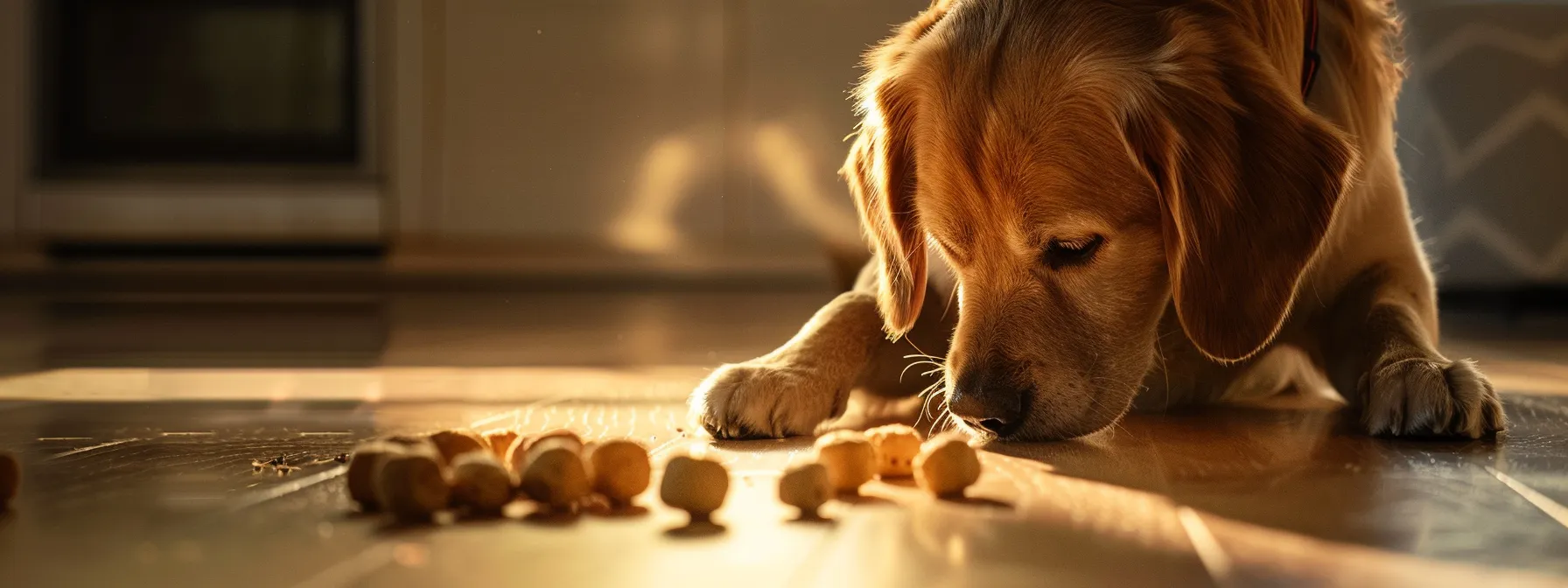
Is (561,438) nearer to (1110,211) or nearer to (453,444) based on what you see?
(453,444)

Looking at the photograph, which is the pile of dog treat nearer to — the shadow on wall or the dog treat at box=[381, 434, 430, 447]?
the dog treat at box=[381, 434, 430, 447]

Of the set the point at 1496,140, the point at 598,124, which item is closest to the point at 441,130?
the point at 598,124

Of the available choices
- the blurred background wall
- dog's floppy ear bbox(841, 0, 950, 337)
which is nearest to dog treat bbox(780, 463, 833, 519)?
dog's floppy ear bbox(841, 0, 950, 337)

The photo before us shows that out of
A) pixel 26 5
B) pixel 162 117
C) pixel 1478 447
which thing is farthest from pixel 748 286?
pixel 1478 447

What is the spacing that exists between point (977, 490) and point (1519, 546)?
47 centimetres

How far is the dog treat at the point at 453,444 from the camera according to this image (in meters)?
1.41

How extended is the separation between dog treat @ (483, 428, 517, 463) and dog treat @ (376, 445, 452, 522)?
258mm

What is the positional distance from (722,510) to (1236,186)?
31.8 inches

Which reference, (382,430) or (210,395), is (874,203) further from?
(210,395)

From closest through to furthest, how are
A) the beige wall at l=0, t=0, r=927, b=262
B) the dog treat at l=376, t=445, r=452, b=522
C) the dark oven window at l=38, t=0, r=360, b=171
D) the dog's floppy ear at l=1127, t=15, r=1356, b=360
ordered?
the dog treat at l=376, t=445, r=452, b=522, the dog's floppy ear at l=1127, t=15, r=1356, b=360, the beige wall at l=0, t=0, r=927, b=262, the dark oven window at l=38, t=0, r=360, b=171

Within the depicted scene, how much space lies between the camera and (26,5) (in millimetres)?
5926

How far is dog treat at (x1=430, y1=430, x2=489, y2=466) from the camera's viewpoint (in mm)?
1409

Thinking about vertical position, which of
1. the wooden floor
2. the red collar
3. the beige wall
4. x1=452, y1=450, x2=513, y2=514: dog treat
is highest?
the beige wall

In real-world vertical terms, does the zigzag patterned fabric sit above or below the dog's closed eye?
above
